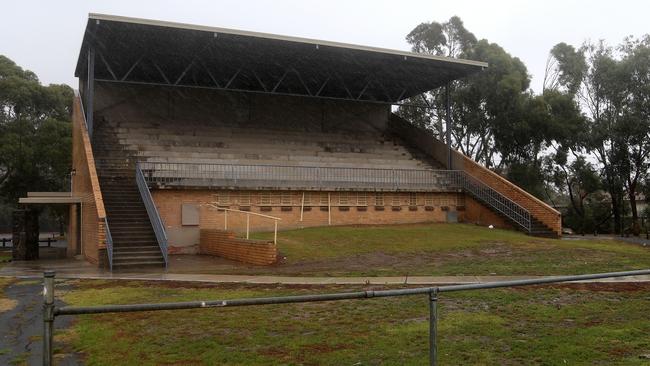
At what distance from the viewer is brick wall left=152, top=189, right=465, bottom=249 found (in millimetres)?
22266

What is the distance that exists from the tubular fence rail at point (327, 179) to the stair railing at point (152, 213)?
0.58 metres

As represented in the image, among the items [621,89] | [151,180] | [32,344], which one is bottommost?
[32,344]

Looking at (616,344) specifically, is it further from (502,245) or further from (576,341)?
(502,245)

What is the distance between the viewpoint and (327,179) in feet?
85.0

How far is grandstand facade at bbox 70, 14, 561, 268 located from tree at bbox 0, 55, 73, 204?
12539 mm

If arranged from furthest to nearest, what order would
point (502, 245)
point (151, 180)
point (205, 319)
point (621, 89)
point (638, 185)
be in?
point (638, 185), point (621, 89), point (151, 180), point (502, 245), point (205, 319)

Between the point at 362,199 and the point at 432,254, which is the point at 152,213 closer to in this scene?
the point at 432,254

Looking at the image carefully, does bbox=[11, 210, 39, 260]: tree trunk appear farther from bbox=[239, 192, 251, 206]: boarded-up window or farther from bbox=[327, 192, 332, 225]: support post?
bbox=[327, 192, 332, 225]: support post

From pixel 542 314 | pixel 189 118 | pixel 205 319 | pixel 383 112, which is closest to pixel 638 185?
pixel 383 112

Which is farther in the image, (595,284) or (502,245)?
(502,245)

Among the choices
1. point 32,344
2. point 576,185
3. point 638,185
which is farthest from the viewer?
point 576,185

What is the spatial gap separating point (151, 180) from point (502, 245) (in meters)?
13.4

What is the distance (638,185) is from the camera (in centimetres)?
3809

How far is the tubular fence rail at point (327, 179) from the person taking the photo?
76.4ft
